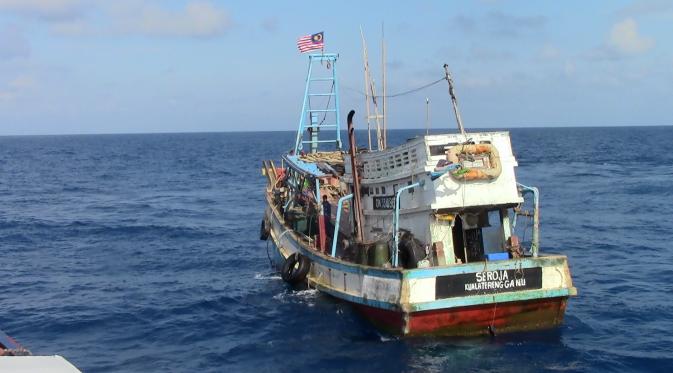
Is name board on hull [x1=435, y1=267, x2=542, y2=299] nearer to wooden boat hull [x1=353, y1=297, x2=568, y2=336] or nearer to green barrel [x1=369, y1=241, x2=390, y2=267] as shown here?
wooden boat hull [x1=353, y1=297, x2=568, y2=336]

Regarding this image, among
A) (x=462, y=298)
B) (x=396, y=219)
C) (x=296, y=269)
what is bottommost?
(x=296, y=269)

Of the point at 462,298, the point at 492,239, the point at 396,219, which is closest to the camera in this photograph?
the point at 462,298

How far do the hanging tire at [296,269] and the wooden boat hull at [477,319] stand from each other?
4801mm

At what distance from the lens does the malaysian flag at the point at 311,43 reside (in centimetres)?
3209

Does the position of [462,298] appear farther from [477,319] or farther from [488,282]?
[477,319]

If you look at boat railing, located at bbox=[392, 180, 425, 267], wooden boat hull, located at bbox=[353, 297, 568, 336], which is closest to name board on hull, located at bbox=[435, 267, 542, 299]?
wooden boat hull, located at bbox=[353, 297, 568, 336]

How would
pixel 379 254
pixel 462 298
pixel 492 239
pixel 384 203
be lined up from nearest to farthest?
pixel 462 298 → pixel 379 254 → pixel 492 239 → pixel 384 203

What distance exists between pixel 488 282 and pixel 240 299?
995 cm

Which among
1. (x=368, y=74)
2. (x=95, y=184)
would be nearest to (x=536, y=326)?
(x=368, y=74)

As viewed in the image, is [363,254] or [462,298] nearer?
[462,298]

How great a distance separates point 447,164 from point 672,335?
8.18m

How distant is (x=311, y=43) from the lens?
32250 millimetres

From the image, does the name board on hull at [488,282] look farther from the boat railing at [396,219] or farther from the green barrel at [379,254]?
the green barrel at [379,254]

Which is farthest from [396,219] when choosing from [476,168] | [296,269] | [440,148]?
[296,269]
